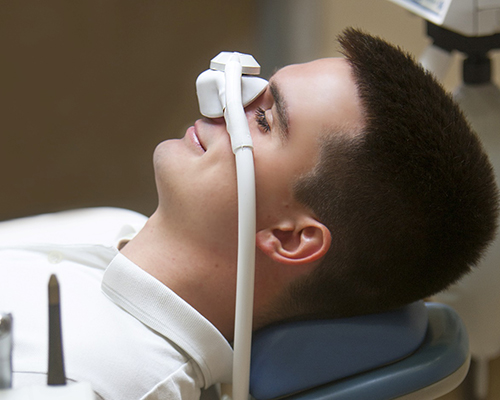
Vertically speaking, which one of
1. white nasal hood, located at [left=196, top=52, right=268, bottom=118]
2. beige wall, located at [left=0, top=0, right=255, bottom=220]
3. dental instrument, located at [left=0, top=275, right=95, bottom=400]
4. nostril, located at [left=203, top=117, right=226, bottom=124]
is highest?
white nasal hood, located at [left=196, top=52, right=268, bottom=118]

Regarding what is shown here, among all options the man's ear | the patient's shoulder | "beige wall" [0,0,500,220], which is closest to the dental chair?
the man's ear

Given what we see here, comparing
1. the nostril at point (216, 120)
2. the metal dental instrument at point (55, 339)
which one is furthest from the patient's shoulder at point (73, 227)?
the metal dental instrument at point (55, 339)

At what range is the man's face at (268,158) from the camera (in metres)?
1.03

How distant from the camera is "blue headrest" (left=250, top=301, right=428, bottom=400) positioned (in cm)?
99

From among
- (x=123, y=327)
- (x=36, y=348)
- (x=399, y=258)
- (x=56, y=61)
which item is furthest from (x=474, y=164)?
(x=56, y=61)

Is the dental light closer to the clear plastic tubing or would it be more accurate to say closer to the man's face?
the man's face

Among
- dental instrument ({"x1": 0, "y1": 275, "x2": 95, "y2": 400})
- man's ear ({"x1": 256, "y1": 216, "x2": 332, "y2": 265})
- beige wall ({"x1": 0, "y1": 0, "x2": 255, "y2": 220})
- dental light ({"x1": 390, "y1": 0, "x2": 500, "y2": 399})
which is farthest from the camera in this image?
beige wall ({"x1": 0, "y1": 0, "x2": 255, "y2": 220})

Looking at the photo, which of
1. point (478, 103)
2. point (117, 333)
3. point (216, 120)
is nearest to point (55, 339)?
point (117, 333)

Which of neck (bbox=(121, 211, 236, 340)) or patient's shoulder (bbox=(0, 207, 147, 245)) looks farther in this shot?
patient's shoulder (bbox=(0, 207, 147, 245))

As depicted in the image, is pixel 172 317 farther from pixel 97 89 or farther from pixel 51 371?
pixel 97 89

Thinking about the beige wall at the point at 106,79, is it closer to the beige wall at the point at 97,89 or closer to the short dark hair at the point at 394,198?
the beige wall at the point at 97,89

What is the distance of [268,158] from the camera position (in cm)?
103

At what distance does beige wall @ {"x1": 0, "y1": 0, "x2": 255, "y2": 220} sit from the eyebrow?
1.82 m

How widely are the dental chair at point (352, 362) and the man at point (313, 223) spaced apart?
0.06m
